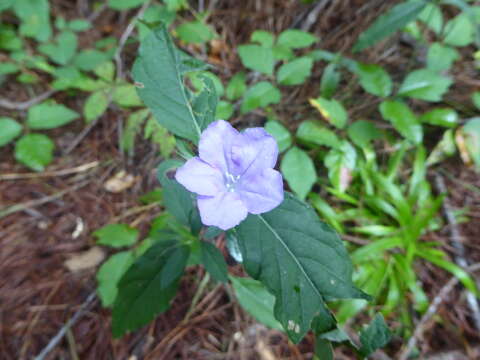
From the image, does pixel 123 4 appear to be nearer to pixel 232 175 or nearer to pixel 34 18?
pixel 34 18

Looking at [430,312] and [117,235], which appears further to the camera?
[430,312]

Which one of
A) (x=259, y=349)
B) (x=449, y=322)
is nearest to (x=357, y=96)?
(x=449, y=322)

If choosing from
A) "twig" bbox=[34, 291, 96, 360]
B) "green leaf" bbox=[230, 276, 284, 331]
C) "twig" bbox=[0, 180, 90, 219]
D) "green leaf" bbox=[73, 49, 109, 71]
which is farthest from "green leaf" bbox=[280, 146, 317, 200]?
"green leaf" bbox=[73, 49, 109, 71]

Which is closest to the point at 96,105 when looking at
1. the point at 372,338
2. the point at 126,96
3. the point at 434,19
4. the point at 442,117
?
the point at 126,96

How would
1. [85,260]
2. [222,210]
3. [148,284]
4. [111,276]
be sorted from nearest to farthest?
[222,210]
[148,284]
[111,276]
[85,260]

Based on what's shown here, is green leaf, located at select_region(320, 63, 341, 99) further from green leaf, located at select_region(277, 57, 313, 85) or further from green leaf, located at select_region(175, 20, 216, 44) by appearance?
green leaf, located at select_region(175, 20, 216, 44)

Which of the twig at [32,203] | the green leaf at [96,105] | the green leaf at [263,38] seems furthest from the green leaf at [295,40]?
the twig at [32,203]
